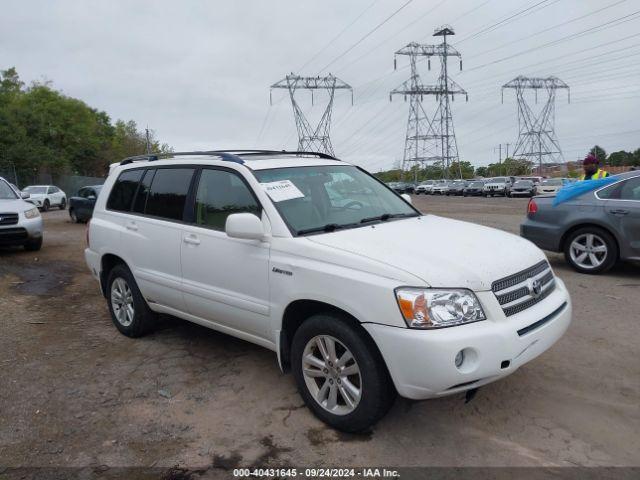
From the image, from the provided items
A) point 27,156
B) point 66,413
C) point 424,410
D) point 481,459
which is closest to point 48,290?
point 66,413

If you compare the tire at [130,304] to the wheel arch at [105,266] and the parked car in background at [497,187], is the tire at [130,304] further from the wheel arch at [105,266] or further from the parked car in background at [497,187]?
the parked car in background at [497,187]

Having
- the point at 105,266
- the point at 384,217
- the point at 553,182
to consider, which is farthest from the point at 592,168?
the point at 553,182

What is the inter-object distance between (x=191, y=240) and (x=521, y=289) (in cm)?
252

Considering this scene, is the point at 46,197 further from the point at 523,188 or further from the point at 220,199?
the point at 523,188

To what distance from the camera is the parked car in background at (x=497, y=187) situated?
4418cm

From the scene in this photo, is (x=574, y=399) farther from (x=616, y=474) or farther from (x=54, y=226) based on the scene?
(x=54, y=226)

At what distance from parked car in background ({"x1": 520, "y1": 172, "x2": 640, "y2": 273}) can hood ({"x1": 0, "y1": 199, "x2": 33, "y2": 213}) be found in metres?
9.56

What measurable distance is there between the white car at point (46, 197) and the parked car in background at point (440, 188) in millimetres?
38384

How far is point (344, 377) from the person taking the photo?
3.36 meters

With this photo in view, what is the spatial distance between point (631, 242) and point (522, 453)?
5121mm

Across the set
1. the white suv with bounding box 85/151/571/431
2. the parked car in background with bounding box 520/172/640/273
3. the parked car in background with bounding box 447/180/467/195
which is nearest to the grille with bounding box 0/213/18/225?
the white suv with bounding box 85/151/571/431

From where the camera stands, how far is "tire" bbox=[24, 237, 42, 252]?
11.2m

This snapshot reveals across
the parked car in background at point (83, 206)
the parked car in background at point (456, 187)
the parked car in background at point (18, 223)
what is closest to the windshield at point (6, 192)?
the parked car in background at point (18, 223)

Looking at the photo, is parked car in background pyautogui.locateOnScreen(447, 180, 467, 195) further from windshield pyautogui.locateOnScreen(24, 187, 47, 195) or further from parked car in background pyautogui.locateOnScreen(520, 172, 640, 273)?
parked car in background pyautogui.locateOnScreen(520, 172, 640, 273)
